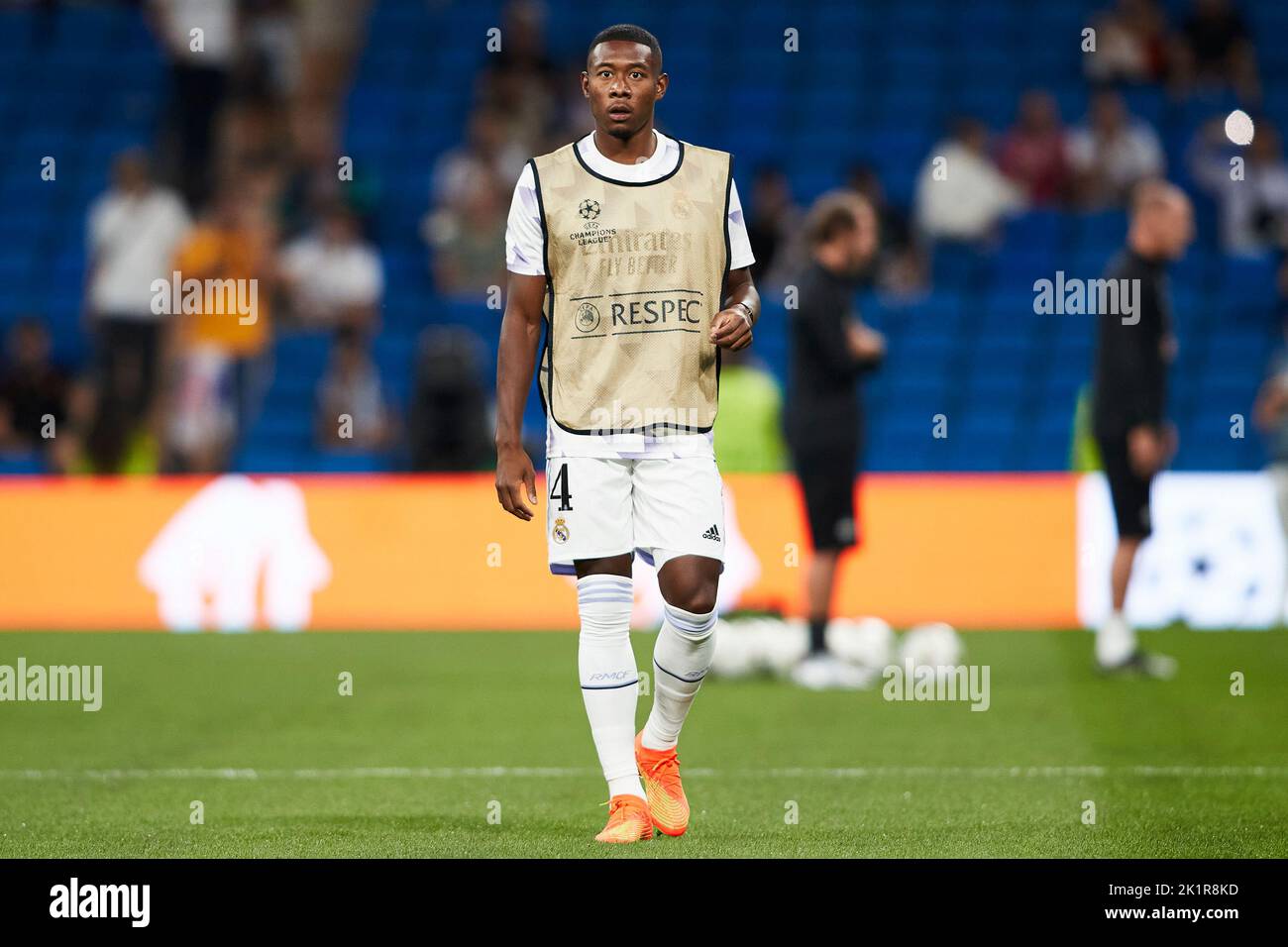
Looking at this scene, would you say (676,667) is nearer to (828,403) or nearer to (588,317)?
(588,317)

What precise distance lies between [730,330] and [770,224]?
11.3 metres

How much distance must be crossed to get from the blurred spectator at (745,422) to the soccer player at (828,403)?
142 cm

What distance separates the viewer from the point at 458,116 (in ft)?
65.2

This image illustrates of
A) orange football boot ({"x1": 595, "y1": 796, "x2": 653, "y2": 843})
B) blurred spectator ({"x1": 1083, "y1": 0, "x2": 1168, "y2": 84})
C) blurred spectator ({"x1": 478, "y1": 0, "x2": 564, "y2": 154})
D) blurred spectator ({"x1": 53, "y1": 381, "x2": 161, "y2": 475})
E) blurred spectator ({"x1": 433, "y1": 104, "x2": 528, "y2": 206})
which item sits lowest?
orange football boot ({"x1": 595, "y1": 796, "x2": 653, "y2": 843})

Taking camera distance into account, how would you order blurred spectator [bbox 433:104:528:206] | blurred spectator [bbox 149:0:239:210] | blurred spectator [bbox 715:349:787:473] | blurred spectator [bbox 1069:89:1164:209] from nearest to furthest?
blurred spectator [bbox 715:349:787:473] < blurred spectator [bbox 433:104:528:206] < blurred spectator [bbox 1069:89:1164:209] < blurred spectator [bbox 149:0:239:210]

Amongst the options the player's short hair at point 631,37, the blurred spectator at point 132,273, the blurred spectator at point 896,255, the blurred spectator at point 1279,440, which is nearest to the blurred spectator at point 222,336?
the blurred spectator at point 132,273

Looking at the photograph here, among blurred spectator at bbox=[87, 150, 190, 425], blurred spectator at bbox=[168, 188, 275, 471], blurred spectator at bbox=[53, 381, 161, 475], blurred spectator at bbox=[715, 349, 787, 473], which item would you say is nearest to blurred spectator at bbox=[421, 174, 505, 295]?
blurred spectator at bbox=[168, 188, 275, 471]

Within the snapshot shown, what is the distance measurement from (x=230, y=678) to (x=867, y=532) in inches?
186

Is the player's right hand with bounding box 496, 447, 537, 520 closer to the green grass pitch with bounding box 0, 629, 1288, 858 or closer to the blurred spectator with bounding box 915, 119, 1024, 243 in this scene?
the green grass pitch with bounding box 0, 629, 1288, 858

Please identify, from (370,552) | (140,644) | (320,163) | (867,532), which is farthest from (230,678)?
(320,163)

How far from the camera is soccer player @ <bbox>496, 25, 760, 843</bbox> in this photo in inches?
247

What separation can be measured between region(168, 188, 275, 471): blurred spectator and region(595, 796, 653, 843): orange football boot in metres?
11.0

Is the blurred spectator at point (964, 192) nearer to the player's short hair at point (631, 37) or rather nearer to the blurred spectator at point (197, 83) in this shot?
the blurred spectator at point (197, 83)
